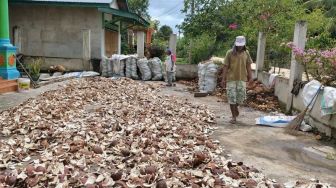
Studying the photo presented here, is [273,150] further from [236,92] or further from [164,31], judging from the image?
[164,31]

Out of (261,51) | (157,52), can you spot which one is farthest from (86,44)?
(157,52)

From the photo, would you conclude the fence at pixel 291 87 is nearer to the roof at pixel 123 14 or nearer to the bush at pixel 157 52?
the roof at pixel 123 14

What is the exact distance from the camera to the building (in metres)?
16.5

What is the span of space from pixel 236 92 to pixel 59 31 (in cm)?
1126

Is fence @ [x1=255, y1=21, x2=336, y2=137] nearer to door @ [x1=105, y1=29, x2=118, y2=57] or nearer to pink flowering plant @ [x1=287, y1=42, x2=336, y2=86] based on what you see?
pink flowering plant @ [x1=287, y1=42, x2=336, y2=86]

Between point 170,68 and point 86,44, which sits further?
point 86,44

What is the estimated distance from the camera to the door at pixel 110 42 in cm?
1820

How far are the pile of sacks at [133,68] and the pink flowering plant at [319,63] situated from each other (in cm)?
822

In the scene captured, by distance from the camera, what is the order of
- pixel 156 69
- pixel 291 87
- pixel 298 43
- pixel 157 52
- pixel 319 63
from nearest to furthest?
pixel 319 63
pixel 298 43
pixel 291 87
pixel 156 69
pixel 157 52

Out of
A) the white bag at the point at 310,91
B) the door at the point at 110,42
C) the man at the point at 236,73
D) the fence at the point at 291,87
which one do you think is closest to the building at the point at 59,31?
the door at the point at 110,42

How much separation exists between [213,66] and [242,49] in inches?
195

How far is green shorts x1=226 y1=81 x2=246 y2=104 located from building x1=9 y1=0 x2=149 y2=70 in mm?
10017

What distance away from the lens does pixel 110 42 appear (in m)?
18.8

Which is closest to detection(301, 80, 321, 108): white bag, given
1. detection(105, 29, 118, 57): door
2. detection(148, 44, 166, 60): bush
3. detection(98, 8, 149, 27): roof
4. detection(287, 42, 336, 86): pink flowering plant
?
detection(287, 42, 336, 86): pink flowering plant
